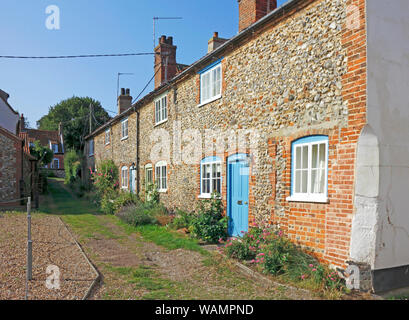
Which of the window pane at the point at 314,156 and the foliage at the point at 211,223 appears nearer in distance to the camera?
the window pane at the point at 314,156

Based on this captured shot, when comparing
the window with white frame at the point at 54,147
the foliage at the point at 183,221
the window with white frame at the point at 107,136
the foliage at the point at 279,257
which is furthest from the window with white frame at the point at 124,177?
the window with white frame at the point at 54,147

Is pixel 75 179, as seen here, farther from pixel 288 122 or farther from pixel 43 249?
pixel 288 122

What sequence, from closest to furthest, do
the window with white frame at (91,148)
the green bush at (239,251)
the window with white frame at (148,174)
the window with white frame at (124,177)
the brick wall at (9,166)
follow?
the green bush at (239,251) < the window with white frame at (148,174) < the brick wall at (9,166) < the window with white frame at (124,177) < the window with white frame at (91,148)

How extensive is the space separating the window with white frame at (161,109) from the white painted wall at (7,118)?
12280mm

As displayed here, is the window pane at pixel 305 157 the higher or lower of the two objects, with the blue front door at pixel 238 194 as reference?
higher

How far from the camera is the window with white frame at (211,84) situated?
9891mm

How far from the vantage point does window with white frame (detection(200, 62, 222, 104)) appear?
989 cm

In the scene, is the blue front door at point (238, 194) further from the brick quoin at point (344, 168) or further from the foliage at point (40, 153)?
the foliage at point (40, 153)

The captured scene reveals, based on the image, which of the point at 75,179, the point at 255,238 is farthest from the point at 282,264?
the point at 75,179

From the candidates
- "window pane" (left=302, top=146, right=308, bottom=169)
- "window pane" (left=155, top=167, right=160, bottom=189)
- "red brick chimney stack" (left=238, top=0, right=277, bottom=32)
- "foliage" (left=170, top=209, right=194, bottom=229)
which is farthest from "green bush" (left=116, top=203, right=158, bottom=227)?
"red brick chimney stack" (left=238, top=0, right=277, bottom=32)

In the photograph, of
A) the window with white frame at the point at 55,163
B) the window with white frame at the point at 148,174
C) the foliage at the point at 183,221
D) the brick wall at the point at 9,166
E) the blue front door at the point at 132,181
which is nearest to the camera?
the foliage at the point at 183,221

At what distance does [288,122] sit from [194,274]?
12.7 feet

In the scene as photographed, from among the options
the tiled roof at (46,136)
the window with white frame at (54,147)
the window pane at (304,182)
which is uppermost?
the tiled roof at (46,136)

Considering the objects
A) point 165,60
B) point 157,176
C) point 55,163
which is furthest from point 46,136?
point 157,176
